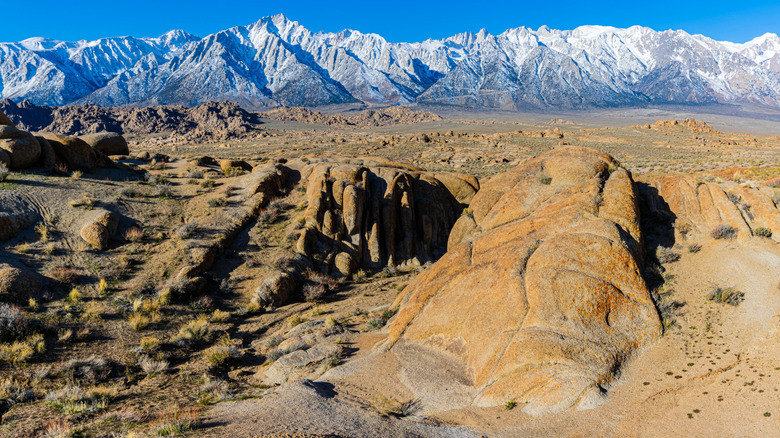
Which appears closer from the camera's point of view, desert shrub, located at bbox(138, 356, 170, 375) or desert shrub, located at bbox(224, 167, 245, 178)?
desert shrub, located at bbox(138, 356, 170, 375)

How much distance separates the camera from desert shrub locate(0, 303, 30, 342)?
435 inches

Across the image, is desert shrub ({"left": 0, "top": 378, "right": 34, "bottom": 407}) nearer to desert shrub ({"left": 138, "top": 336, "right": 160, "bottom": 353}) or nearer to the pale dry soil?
desert shrub ({"left": 138, "top": 336, "right": 160, "bottom": 353})

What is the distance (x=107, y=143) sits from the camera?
29.0 meters

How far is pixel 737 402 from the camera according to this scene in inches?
248

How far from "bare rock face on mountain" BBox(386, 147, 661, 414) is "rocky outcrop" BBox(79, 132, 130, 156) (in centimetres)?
2961

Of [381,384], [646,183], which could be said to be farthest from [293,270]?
[646,183]

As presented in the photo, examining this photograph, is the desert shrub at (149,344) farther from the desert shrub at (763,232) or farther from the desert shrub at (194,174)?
the desert shrub at (763,232)

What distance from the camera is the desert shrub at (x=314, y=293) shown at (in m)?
17.3

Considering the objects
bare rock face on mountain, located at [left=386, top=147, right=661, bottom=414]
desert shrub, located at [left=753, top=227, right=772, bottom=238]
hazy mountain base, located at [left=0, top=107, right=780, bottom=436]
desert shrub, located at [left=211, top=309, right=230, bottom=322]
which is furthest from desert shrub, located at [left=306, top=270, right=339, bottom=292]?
desert shrub, located at [left=753, top=227, right=772, bottom=238]

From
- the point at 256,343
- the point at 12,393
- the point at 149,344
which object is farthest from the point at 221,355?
the point at 12,393

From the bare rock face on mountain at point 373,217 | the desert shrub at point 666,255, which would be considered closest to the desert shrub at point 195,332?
the bare rock face on mountain at point 373,217

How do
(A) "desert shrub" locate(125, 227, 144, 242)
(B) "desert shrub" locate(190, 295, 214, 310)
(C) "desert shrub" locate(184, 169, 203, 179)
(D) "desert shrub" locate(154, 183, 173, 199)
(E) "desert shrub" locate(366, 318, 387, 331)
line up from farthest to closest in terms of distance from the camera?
(C) "desert shrub" locate(184, 169, 203, 179) < (D) "desert shrub" locate(154, 183, 173, 199) < (A) "desert shrub" locate(125, 227, 144, 242) < (B) "desert shrub" locate(190, 295, 214, 310) < (E) "desert shrub" locate(366, 318, 387, 331)

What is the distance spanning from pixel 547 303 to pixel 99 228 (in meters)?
19.8

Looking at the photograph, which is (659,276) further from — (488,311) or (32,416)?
(32,416)
